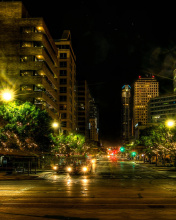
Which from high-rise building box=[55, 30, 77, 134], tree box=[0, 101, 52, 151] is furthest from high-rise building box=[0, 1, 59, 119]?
high-rise building box=[55, 30, 77, 134]

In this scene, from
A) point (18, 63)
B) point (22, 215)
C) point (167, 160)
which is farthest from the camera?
point (167, 160)

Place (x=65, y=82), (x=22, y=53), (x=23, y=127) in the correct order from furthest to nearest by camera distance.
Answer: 1. (x=65, y=82)
2. (x=22, y=53)
3. (x=23, y=127)

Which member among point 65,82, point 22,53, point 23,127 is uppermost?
point 65,82

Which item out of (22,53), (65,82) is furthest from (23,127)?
(65,82)

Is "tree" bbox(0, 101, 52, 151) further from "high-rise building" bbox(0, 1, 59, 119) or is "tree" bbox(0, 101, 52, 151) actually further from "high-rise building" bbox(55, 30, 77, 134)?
"high-rise building" bbox(55, 30, 77, 134)

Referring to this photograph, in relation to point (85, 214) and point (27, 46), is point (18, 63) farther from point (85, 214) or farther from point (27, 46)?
point (85, 214)

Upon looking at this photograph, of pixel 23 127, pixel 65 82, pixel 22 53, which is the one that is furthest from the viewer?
pixel 65 82

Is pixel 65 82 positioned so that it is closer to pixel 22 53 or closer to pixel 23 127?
pixel 22 53

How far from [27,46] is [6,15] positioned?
8.93 meters

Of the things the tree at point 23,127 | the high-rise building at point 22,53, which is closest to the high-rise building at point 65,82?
the high-rise building at point 22,53

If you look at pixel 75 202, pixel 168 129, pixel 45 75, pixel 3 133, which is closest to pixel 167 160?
pixel 168 129

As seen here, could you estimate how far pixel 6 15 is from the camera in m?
80.1

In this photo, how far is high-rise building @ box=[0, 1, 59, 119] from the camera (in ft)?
250

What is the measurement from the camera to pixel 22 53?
77.8 meters
